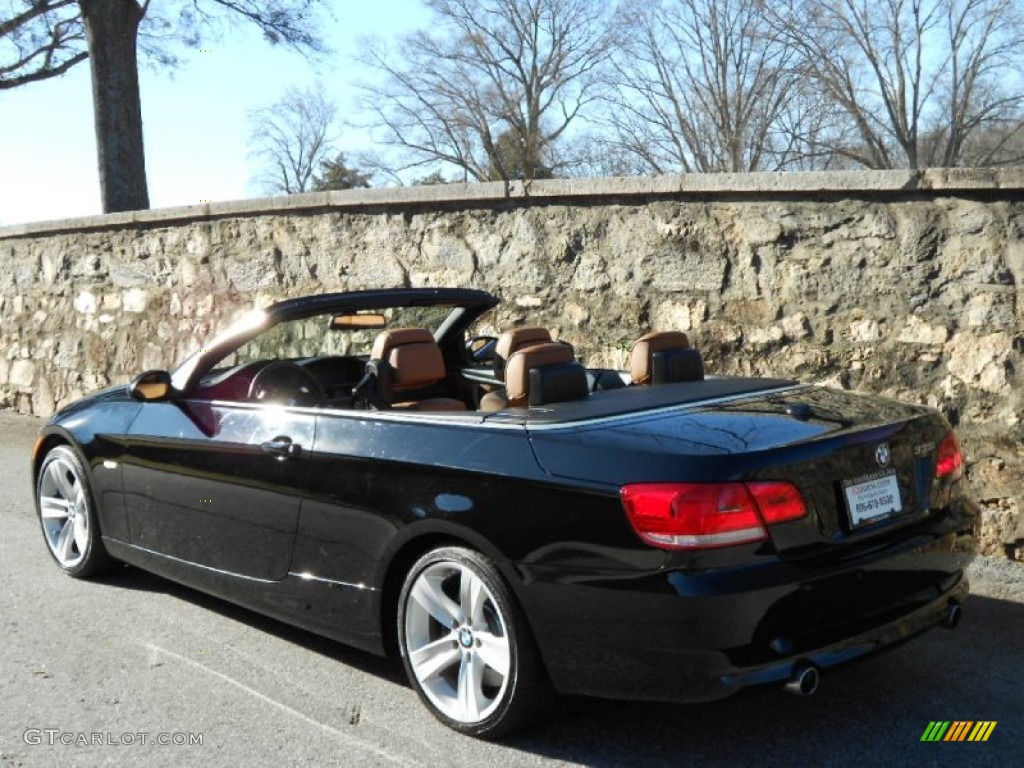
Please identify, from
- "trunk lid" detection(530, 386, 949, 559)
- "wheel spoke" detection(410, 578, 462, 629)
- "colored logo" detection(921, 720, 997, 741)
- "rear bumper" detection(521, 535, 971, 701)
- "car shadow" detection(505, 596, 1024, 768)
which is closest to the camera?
"rear bumper" detection(521, 535, 971, 701)

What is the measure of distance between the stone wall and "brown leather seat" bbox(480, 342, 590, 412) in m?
2.70

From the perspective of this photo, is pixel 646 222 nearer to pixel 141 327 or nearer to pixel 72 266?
pixel 141 327

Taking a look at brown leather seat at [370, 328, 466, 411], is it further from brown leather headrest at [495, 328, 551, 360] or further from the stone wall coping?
the stone wall coping

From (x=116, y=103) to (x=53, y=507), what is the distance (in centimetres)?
984

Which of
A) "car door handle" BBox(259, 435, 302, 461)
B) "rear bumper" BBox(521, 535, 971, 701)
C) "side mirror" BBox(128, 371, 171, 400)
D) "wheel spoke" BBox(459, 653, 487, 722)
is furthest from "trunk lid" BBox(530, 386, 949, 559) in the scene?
"side mirror" BBox(128, 371, 171, 400)

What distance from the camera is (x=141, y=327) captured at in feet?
35.1

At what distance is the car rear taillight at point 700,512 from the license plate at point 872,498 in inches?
12.7

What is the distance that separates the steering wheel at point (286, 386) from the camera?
15.0 feet

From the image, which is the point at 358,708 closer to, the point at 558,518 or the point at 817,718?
the point at 558,518

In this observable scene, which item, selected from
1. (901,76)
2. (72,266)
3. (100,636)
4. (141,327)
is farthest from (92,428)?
(901,76)

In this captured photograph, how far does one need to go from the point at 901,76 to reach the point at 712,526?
37.5 m

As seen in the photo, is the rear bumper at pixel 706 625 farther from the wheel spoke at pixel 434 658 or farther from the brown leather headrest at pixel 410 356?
the brown leather headrest at pixel 410 356

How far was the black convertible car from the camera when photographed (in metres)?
3.04

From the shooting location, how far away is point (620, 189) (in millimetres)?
7191
